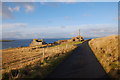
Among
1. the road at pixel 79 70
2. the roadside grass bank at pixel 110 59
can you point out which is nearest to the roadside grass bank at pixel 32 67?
the road at pixel 79 70

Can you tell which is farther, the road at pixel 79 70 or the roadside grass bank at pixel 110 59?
the roadside grass bank at pixel 110 59

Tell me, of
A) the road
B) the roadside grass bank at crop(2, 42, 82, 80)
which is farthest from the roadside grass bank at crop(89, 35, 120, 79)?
the roadside grass bank at crop(2, 42, 82, 80)

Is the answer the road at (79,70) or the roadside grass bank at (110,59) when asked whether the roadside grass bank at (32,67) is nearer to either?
the road at (79,70)

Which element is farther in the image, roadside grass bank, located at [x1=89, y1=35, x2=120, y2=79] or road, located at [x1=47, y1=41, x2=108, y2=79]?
roadside grass bank, located at [x1=89, y1=35, x2=120, y2=79]

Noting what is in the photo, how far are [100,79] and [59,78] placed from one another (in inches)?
96.6

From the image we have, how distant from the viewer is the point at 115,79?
8.20 metres

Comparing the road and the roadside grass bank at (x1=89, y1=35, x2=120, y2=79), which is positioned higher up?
the roadside grass bank at (x1=89, y1=35, x2=120, y2=79)

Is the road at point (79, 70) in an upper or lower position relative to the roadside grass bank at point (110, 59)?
lower

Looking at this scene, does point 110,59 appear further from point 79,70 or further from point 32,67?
point 32,67

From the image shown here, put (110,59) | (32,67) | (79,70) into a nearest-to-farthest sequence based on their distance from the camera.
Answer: (79,70) < (32,67) < (110,59)

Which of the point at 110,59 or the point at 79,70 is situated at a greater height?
the point at 110,59

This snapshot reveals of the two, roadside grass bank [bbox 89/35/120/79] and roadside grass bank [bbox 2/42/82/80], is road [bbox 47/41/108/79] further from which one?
roadside grass bank [bbox 2/42/82/80]

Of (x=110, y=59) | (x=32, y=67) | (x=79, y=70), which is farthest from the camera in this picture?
(x=110, y=59)

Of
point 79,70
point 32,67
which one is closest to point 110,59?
point 79,70
